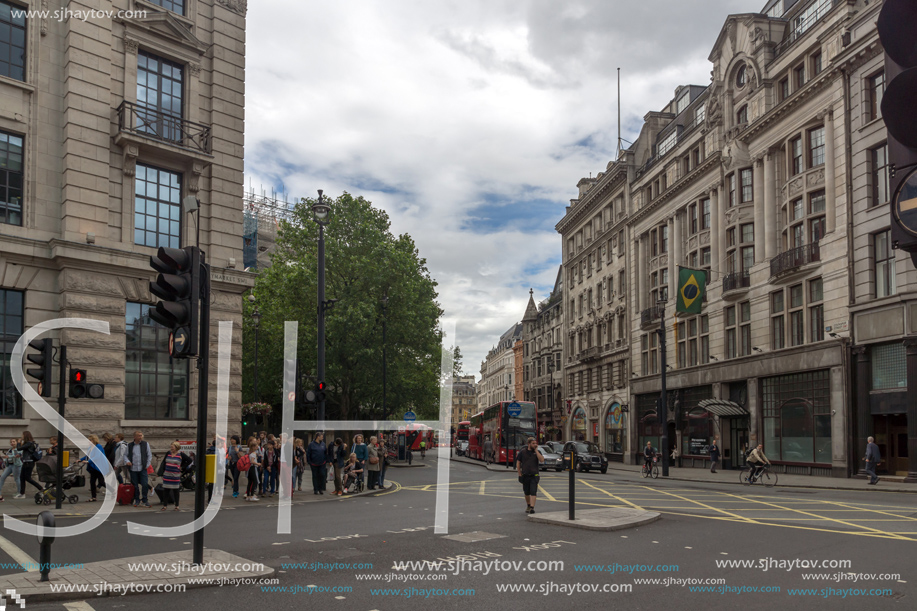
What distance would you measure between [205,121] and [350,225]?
73.2ft

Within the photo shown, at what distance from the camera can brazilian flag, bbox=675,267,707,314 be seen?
41250mm

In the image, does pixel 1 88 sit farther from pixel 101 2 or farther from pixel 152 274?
pixel 152 274

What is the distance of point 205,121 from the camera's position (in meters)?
23.2

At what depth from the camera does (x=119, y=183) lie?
2100 centimetres

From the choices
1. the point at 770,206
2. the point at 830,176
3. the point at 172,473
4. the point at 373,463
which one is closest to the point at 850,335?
the point at 830,176

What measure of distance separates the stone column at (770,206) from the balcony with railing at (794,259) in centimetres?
88

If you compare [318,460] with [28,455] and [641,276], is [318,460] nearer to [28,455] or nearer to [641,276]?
[28,455]

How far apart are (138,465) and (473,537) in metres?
9.00

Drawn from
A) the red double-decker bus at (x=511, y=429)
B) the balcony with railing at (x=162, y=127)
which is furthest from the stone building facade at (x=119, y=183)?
the red double-decker bus at (x=511, y=429)

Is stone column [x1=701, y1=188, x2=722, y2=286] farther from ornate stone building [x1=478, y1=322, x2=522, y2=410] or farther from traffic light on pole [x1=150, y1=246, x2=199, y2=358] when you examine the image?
ornate stone building [x1=478, y1=322, x2=522, y2=410]

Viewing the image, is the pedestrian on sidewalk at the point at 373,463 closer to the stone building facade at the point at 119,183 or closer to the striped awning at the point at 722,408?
the stone building facade at the point at 119,183

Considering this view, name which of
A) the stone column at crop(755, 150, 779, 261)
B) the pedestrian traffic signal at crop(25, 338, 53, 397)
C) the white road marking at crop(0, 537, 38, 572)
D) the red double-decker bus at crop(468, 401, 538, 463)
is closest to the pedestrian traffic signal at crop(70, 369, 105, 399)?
the pedestrian traffic signal at crop(25, 338, 53, 397)

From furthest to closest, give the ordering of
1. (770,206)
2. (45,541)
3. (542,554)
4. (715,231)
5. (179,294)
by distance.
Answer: (715,231), (770,206), (542,554), (179,294), (45,541)

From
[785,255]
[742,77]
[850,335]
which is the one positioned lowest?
[850,335]
